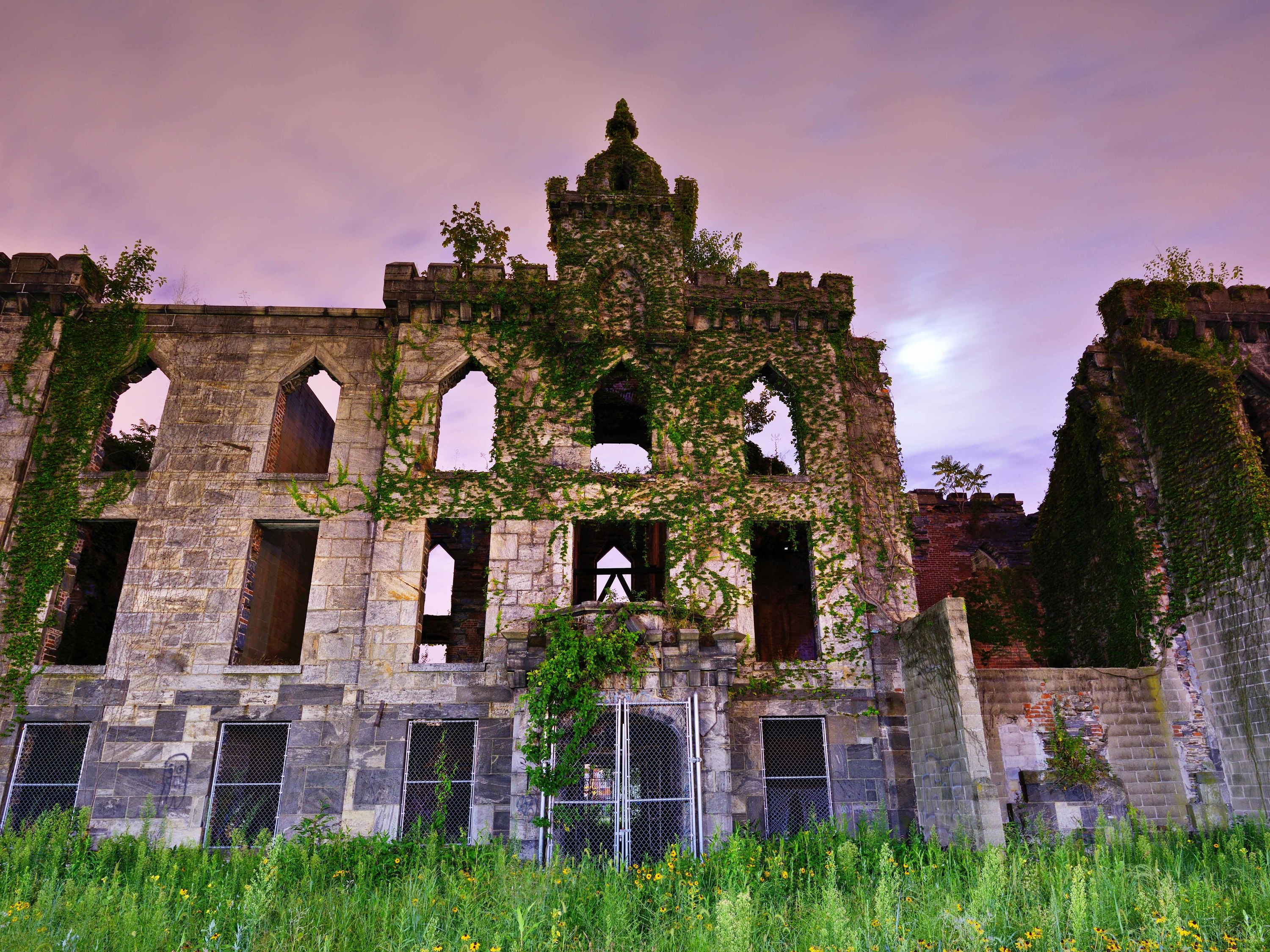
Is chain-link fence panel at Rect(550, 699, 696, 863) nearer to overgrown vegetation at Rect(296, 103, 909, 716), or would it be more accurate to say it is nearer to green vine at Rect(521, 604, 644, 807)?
green vine at Rect(521, 604, 644, 807)

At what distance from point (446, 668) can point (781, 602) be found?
373 inches

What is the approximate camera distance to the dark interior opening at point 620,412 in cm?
1623

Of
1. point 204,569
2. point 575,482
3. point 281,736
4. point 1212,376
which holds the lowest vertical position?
point 281,736

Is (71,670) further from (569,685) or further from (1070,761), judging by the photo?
(1070,761)

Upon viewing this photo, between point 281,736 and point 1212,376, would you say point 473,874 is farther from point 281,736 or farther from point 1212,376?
point 1212,376

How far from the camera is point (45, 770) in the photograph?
13.2 meters

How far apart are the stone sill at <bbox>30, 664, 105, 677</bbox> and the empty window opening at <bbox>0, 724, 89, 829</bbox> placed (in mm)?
834

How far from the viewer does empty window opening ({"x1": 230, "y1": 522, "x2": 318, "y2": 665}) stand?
47.7 feet

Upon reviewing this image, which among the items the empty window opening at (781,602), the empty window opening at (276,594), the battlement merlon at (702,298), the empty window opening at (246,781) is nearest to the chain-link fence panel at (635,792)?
the empty window opening at (246,781)

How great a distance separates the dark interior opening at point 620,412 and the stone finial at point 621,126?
5.71 m

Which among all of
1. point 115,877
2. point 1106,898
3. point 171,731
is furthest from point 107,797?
point 1106,898

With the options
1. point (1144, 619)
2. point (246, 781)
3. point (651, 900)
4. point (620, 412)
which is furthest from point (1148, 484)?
point (246, 781)

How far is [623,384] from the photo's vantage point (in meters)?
17.3

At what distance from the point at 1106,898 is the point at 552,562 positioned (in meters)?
9.24
